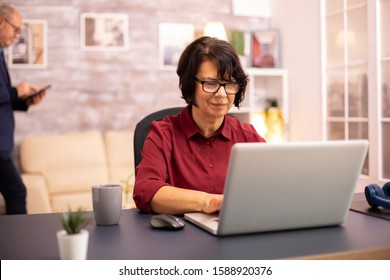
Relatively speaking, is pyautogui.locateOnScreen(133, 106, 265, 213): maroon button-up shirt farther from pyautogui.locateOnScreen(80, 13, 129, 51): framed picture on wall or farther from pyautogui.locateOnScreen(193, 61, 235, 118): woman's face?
pyautogui.locateOnScreen(80, 13, 129, 51): framed picture on wall

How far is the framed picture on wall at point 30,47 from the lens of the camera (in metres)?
4.27

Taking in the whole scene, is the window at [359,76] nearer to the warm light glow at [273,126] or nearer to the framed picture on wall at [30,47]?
the warm light glow at [273,126]

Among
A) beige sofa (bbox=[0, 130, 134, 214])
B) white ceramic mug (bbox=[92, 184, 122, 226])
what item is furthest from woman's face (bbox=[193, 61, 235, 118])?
beige sofa (bbox=[0, 130, 134, 214])

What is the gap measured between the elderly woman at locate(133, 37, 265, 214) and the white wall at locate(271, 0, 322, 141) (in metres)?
2.46

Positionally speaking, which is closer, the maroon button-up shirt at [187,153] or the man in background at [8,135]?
the maroon button-up shirt at [187,153]

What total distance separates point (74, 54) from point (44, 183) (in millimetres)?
1202

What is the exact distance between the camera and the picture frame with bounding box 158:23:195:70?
466 centimetres

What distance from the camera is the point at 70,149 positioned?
4203mm

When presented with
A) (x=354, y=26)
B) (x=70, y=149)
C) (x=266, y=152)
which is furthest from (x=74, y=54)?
(x=266, y=152)

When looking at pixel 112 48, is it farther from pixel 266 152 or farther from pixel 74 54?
pixel 266 152

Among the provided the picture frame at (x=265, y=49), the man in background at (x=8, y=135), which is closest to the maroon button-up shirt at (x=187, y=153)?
the man in background at (x=8, y=135)

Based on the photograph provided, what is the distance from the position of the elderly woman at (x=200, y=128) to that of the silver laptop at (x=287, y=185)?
50 centimetres

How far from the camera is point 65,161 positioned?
164 inches

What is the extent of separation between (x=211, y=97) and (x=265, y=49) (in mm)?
3156
